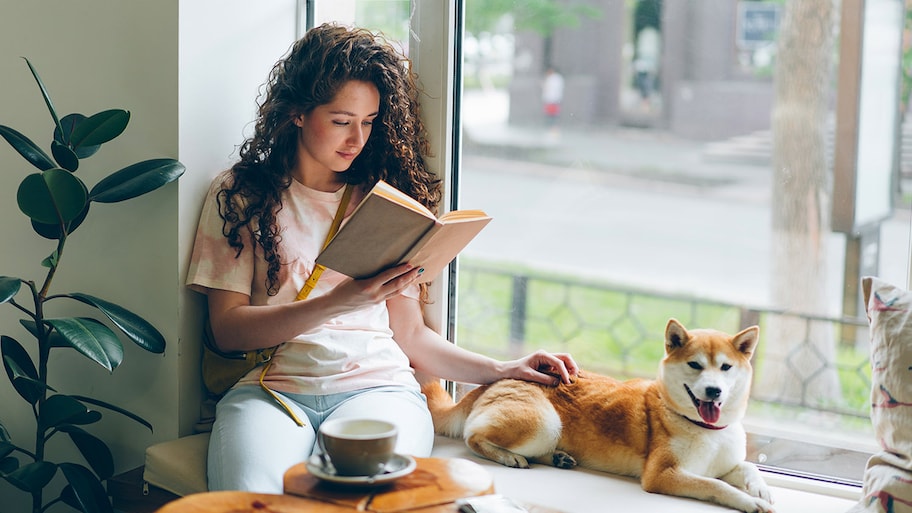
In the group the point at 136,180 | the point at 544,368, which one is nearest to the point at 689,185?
the point at 544,368

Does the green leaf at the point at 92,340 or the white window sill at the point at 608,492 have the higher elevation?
the green leaf at the point at 92,340

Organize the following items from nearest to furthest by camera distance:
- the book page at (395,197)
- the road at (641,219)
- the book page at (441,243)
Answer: the book page at (395,197)
the book page at (441,243)
the road at (641,219)

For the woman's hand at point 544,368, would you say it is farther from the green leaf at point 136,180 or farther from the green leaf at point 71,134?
the green leaf at point 71,134

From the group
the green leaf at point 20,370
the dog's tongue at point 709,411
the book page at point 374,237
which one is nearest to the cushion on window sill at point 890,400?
the dog's tongue at point 709,411

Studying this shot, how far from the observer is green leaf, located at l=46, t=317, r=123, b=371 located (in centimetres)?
160

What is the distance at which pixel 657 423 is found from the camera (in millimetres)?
1672

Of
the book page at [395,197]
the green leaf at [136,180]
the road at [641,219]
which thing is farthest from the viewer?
the road at [641,219]

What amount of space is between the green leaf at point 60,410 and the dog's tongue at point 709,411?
1.20 m

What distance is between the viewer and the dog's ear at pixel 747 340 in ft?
5.30

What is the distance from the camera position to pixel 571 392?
5.85ft

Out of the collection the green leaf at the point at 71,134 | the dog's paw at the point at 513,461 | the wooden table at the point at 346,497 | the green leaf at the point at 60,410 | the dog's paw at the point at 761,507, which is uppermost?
the green leaf at the point at 71,134

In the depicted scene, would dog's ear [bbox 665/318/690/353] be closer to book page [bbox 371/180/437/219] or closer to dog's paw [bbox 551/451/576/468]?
dog's paw [bbox 551/451/576/468]

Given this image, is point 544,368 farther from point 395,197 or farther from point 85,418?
point 85,418

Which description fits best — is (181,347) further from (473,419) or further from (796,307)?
(796,307)
